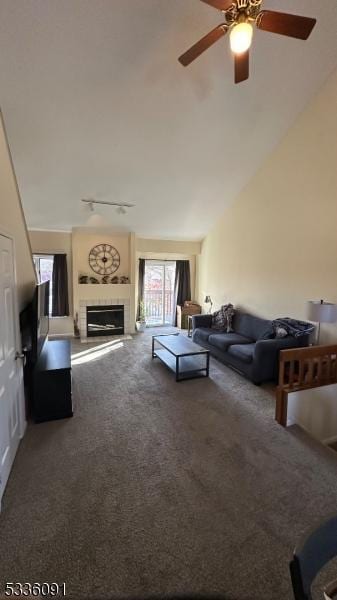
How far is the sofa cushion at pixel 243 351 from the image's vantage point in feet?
12.2

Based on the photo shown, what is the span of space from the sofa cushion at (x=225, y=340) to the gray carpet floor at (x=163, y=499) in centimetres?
134

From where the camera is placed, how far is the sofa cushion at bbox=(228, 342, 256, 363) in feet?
12.2

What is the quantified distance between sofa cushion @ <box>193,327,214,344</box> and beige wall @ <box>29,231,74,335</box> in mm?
2907

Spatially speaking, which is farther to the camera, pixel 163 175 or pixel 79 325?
pixel 79 325

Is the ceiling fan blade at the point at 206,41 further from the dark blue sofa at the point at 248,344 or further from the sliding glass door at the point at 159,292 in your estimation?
the sliding glass door at the point at 159,292

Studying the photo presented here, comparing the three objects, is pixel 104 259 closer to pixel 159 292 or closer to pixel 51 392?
pixel 159 292

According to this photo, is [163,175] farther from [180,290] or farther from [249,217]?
[180,290]

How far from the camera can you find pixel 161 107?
10.6ft

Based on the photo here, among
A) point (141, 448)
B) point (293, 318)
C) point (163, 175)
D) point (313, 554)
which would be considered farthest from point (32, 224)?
point (313, 554)

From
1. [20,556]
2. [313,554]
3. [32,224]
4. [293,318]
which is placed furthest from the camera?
[32,224]

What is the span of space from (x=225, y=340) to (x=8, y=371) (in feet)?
10.6

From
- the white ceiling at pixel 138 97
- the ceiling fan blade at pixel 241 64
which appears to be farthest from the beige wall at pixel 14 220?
the ceiling fan blade at pixel 241 64

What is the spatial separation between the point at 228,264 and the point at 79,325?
360cm

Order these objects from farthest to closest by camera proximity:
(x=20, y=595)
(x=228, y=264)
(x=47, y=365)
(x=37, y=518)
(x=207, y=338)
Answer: (x=228, y=264) < (x=207, y=338) < (x=47, y=365) < (x=37, y=518) < (x=20, y=595)
